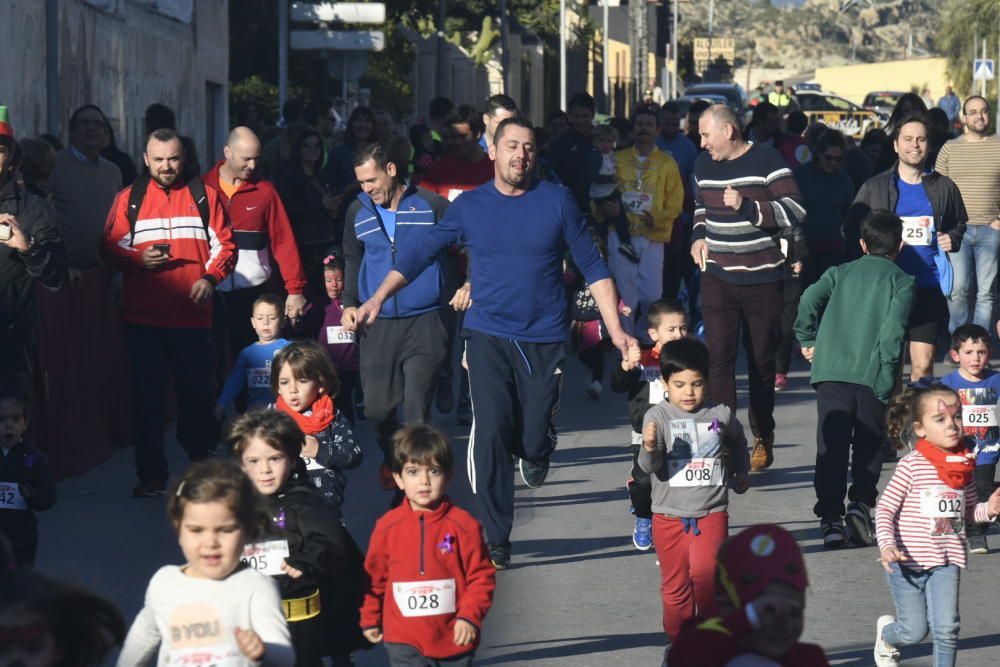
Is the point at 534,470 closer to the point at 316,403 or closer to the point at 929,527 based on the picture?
the point at 316,403

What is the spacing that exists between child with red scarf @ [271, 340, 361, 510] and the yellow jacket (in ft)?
22.5

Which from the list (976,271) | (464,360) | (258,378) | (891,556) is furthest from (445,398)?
(891,556)

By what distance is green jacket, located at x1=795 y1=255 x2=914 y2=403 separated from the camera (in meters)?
8.93

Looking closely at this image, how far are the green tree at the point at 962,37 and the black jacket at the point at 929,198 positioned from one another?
59.6 metres

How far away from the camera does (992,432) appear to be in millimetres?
8828

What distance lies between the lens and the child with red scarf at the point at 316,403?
22.7ft

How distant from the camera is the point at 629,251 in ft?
45.6

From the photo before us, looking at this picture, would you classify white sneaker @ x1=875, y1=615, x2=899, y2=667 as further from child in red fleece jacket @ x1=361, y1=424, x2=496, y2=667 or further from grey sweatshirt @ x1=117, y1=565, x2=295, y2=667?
grey sweatshirt @ x1=117, y1=565, x2=295, y2=667

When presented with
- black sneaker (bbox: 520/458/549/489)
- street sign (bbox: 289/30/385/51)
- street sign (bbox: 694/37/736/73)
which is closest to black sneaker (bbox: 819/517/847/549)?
black sneaker (bbox: 520/458/549/489)

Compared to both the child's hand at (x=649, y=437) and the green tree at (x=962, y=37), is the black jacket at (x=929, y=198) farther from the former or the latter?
the green tree at (x=962, y=37)

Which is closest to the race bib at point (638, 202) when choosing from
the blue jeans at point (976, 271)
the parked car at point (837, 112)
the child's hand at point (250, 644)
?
the blue jeans at point (976, 271)

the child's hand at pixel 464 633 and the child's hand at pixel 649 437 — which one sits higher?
the child's hand at pixel 649 437

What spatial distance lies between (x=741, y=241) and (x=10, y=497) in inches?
184

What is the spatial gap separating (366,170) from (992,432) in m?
3.20
